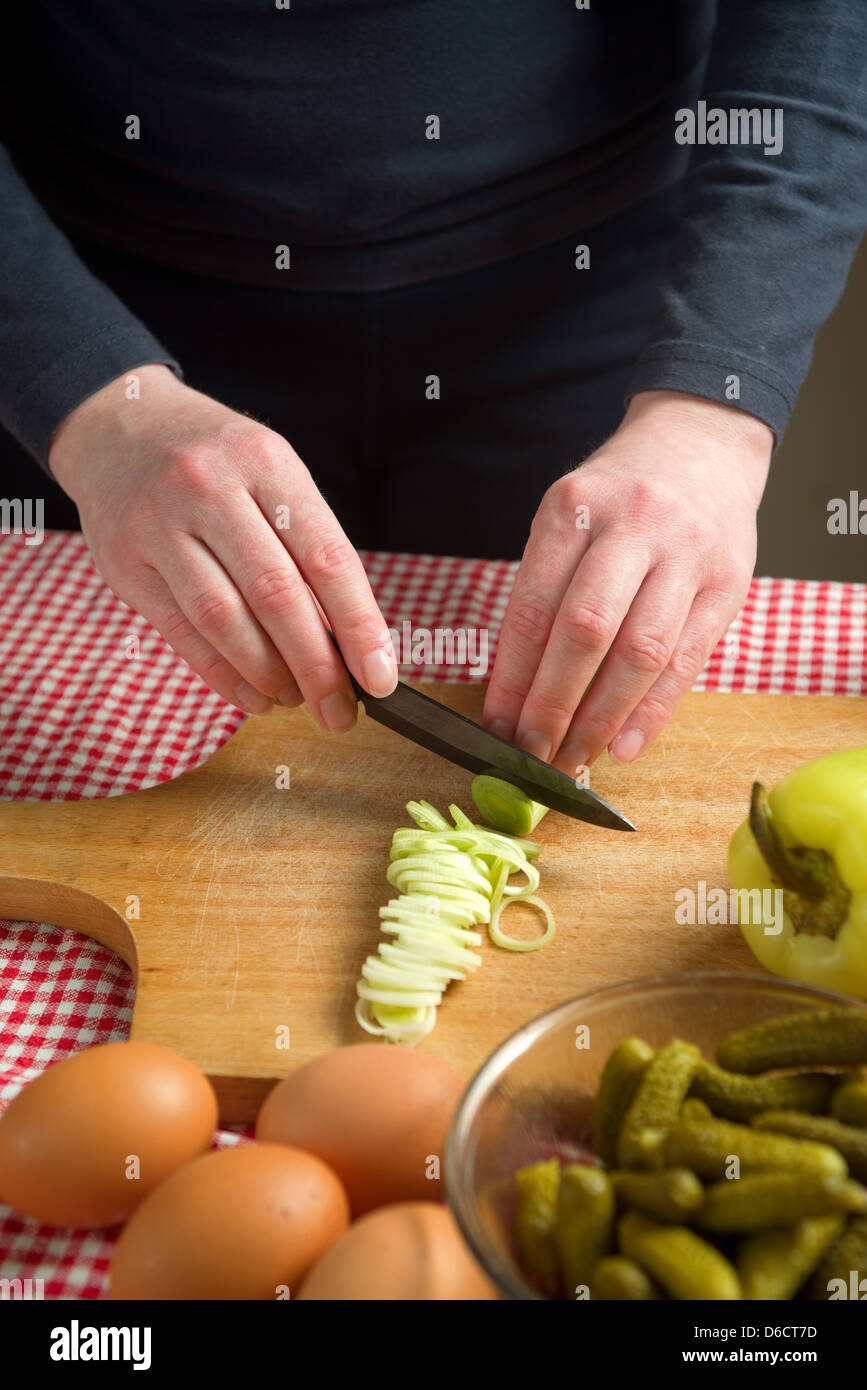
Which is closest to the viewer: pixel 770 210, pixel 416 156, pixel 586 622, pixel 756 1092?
pixel 756 1092

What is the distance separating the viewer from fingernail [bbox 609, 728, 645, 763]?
1.27 metres

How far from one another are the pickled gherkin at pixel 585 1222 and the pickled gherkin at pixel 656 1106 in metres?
0.03

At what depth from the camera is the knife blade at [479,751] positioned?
1.23 m

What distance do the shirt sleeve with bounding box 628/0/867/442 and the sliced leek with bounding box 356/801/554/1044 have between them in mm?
545

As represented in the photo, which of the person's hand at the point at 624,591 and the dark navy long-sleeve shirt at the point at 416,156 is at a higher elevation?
the dark navy long-sleeve shirt at the point at 416,156

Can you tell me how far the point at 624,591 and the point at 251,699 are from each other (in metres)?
0.42

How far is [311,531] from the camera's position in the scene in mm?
1197

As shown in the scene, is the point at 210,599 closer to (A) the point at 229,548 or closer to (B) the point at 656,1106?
(A) the point at 229,548

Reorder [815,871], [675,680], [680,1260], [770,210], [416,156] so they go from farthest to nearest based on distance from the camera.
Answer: [416,156] < [770,210] < [675,680] < [815,871] < [680,1260]

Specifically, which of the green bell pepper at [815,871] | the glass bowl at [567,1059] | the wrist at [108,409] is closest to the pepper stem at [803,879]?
the green bell pepper at [815,871]

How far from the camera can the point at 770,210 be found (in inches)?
54.7

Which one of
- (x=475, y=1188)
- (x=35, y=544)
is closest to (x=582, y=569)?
(x=475, y=1188)

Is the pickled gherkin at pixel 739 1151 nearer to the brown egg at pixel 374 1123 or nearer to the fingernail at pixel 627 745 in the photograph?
the brown egg at pixel 374 1123

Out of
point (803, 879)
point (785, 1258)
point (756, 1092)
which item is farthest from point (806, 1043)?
point (803, 879)
